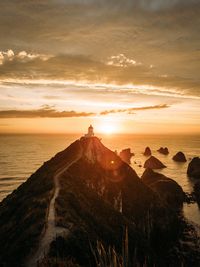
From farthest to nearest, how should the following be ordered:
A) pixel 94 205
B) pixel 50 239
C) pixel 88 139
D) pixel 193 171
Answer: pixel 193 171, pixel 88 139, pixel 94 205, pixel 50 239

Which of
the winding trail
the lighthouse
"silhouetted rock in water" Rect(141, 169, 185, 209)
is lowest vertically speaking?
"silhouetted rock in water" Rect(141, 169, 185, 209)

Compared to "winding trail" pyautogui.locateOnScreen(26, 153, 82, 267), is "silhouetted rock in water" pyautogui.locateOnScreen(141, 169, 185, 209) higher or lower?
lower

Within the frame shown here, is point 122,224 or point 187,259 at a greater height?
point 122,224

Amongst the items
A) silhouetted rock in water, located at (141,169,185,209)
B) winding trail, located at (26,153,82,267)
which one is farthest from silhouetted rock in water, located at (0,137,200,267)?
silhouetted rock in water, located at (141,169,185,209)

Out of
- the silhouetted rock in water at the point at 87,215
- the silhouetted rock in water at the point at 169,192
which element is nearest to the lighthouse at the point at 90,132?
the silhouetted rock in water at the point at 87,215

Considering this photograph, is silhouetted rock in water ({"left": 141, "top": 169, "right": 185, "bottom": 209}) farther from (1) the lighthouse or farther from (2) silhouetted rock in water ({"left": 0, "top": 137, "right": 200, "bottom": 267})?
(1) the lighthouse

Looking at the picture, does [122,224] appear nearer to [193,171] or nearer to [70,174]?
[70,174]

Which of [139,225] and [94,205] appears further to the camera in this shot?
[139,225]

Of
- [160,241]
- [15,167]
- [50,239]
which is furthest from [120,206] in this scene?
[15,167]
